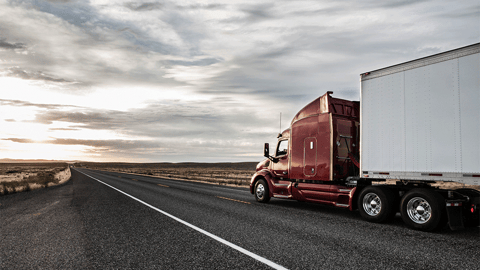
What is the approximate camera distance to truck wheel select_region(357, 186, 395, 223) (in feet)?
24.6

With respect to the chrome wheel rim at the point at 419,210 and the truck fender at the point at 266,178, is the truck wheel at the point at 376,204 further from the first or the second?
the truck fender at the point at 266,178

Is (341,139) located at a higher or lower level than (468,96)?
lower

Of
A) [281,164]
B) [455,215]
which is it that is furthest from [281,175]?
[455,215]

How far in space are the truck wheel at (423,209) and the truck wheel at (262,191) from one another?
17.2 ft

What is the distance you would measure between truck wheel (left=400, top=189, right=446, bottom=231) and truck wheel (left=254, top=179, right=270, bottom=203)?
5.25 meters

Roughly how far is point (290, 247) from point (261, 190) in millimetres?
6562

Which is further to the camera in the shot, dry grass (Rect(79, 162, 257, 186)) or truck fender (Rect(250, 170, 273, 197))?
dry grass (Rect(79, 162, 257, 186))

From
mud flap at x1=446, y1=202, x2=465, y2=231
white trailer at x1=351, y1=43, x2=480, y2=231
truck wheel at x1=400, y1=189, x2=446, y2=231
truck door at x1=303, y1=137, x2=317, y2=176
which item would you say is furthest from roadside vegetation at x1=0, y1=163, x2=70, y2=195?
mud flap at x1=446, y1=202, x2=465, y2=231

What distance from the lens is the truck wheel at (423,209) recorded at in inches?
257

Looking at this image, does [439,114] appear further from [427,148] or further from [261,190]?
[261,190]

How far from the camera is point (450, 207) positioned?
21.3ft

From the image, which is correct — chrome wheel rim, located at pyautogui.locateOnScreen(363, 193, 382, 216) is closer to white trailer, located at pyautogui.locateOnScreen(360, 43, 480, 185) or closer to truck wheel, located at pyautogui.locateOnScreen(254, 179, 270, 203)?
white trailer, located at pyautogui.locateOnScreen(360, 43, 480, 185)

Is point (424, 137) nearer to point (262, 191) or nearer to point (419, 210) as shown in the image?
point (419, 210)

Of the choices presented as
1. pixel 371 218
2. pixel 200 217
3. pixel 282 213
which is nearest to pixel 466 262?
pixel 371 218
